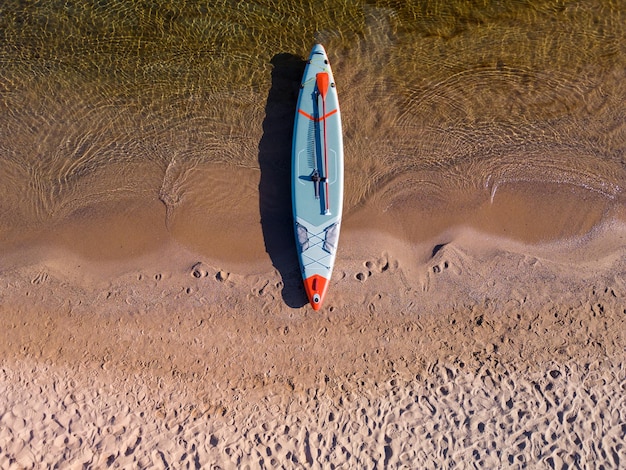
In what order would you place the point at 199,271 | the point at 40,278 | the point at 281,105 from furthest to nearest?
1. the point at 281,105
2. the point at 40,278
3. the point at 199,271

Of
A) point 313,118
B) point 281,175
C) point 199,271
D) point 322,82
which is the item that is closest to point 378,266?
point 281,175

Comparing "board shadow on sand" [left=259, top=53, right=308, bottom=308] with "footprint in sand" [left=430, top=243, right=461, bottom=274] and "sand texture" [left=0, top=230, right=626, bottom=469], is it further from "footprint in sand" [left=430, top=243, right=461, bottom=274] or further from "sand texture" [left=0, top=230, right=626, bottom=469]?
"footprint in sand" [left=430, top=243, right=461, bottom=274]

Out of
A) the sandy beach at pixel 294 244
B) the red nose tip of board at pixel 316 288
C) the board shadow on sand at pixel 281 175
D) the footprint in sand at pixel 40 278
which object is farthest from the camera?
the footprint in sand at pixel 40 278

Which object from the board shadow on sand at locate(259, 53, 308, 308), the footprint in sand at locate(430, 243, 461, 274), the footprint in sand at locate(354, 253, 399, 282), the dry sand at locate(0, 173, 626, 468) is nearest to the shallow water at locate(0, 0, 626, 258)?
the board shadow on sand at locate(259, 53, 308, 308)

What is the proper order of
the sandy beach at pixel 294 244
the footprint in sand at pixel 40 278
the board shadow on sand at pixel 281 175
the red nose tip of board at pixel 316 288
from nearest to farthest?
1. the sandy beach at pixel 294 244
2. the red nose tip of board at pixel 316 288
3. the board shadow on sand at pixel 281 175
4. the footprint in sand at pixel 40 278

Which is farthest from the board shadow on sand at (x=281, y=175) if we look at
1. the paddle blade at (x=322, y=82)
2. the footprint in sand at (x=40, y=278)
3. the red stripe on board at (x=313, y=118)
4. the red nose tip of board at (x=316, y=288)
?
the footprint in sand at (x=40, y=278)

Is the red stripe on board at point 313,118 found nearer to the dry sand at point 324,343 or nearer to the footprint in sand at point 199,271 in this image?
the dry sand at point 324,343

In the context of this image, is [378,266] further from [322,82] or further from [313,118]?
[322,82]

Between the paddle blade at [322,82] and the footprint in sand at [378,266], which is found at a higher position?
the paddle blade at [322,82]
